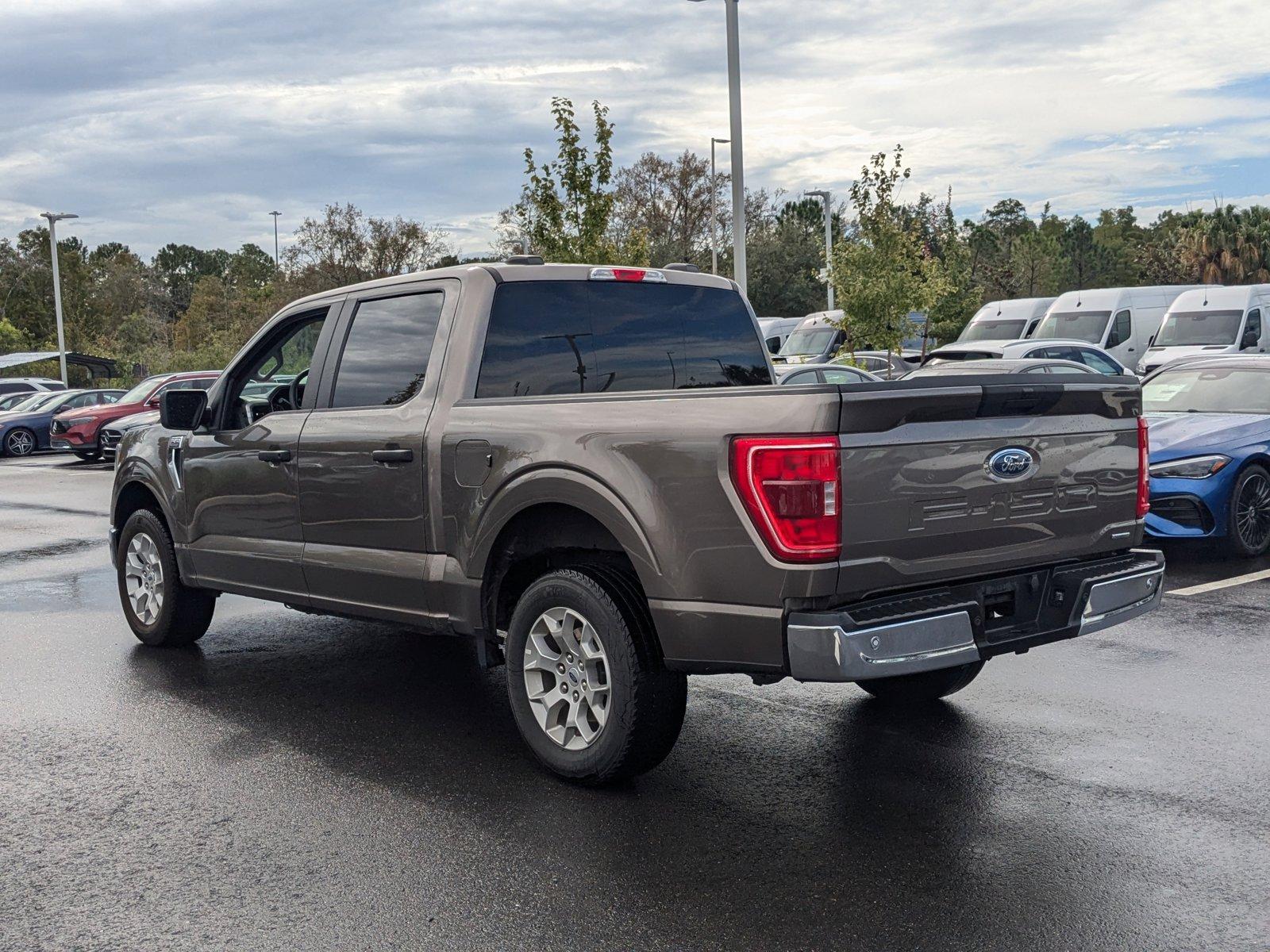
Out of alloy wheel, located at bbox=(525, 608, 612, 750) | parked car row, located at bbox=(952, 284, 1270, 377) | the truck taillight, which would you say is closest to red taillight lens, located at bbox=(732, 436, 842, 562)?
alloy wheel, located at bbox=(525, 608, 612, 750)

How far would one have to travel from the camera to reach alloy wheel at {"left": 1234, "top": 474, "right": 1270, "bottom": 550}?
32.1 ft

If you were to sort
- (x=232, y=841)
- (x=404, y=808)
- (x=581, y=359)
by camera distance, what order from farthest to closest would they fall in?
1. (x=581, y=359)
2. (x=404, y=808)
3. (x=232, y=841)

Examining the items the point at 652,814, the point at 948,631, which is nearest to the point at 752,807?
the point at 652,814

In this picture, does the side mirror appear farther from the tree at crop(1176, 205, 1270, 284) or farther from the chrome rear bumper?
the tree at crop(1176, 205, 1270, 284)

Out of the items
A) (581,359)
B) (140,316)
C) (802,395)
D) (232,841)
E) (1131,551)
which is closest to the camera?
(802,395)

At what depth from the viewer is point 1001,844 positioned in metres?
4.25

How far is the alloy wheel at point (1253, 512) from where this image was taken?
386 inches

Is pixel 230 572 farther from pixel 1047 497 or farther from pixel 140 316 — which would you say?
pixel 140 316

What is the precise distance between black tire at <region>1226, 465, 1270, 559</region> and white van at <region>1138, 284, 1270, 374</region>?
1474cm

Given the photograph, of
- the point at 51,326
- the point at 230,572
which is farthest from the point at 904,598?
the point at 51,326

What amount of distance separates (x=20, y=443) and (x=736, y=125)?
1945 centimetres

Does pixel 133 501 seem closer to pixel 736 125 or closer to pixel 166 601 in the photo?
pixel 166 601

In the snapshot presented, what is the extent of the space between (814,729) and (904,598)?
61.0 inches

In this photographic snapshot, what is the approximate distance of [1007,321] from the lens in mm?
29438
